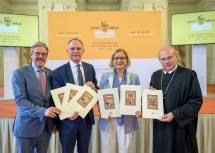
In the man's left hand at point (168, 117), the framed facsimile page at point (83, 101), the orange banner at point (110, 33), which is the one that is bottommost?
the man's left hand at point (168, 117)

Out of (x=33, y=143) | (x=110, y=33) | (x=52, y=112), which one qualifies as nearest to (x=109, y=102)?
(x=52, y=112)

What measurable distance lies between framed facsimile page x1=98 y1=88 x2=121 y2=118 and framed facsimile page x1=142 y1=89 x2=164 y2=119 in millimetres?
286

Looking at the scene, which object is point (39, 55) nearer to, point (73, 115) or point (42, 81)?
point (42, 81)

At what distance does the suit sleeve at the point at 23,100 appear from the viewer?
2188 mm

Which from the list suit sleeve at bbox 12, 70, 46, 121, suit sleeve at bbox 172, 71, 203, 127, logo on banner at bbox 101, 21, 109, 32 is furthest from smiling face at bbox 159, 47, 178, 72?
logo on banner at bbox 101, 21, 109, 32

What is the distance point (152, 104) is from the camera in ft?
7.79

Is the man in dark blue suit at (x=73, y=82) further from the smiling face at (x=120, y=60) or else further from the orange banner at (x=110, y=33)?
the orange banner at (x=110, y=33)

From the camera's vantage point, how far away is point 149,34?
14.0ft

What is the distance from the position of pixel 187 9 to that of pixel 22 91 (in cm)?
1349

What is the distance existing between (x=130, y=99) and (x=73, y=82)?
621mm

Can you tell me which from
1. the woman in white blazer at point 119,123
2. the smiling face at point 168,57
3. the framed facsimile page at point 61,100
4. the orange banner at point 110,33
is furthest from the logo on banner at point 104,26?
the framed facsimile page at point 61,100

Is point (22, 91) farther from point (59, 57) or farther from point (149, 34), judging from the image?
point (149, 34)

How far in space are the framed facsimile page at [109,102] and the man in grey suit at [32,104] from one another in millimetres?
478

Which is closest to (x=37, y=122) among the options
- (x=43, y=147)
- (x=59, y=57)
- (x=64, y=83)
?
(x=43, y=147)
